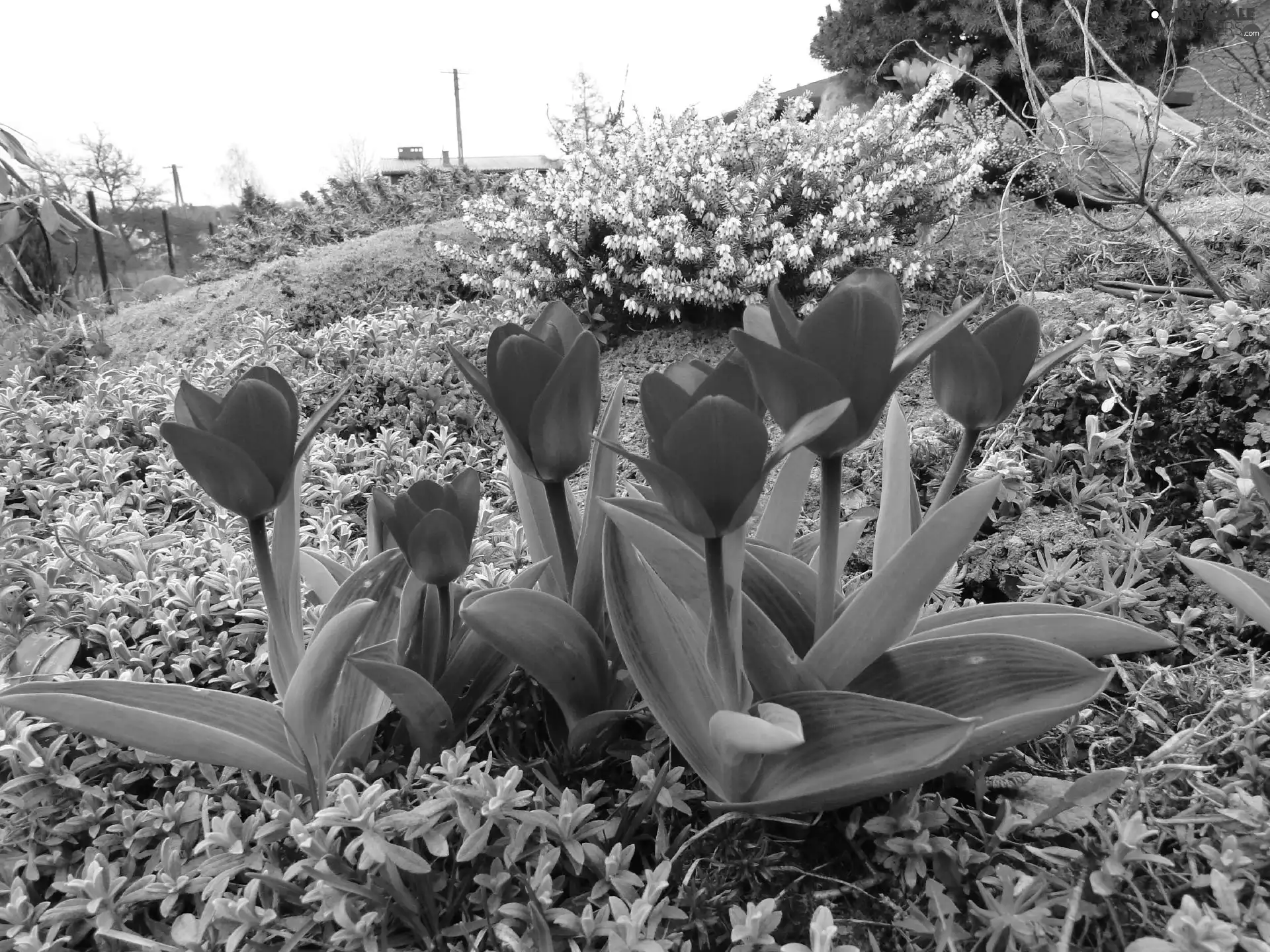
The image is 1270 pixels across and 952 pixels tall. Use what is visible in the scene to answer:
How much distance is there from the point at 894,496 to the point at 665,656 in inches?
16.0

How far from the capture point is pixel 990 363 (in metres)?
0.90

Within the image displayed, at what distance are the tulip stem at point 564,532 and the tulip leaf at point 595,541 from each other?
0.04 feet

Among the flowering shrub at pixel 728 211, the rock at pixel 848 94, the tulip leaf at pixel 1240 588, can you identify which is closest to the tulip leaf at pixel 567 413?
the tulip leaf at pixel 1240 588

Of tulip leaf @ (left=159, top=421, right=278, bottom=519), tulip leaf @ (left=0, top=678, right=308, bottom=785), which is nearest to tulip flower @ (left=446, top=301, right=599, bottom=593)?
tulip leaf @ (left=159, top=421, right=278, bottom=519)

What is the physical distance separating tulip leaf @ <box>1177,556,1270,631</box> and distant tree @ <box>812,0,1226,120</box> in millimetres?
10687

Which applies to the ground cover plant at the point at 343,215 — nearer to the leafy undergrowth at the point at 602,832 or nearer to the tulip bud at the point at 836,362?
the leafy undergrowth at the point at 602,832

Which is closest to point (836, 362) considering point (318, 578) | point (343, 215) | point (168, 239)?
point (318, 578)

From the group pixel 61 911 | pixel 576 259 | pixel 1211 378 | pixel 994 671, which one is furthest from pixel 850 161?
pixel 61 911

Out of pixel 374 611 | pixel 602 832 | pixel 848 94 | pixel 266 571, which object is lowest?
pixel 602 832

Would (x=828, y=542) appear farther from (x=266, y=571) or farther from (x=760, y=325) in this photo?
(x=266, y=571)

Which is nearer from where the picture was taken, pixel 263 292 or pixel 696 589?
pixel 696 589

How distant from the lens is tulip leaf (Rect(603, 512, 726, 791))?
3.07ft

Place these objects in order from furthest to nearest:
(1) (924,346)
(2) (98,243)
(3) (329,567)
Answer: (2) (98,243), (3) (329,567), (1) (924,346)

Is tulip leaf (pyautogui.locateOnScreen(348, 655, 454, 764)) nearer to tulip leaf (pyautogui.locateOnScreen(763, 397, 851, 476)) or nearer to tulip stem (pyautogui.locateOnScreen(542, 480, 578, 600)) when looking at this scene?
tulip stem (pyautogui.locateOnScreen(542, 480, 578, 600))
